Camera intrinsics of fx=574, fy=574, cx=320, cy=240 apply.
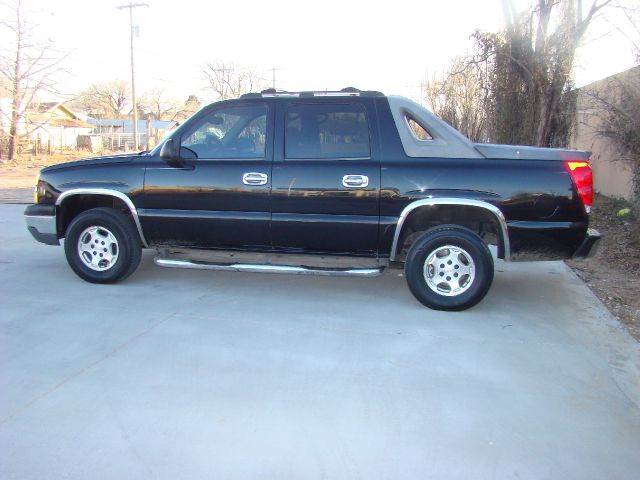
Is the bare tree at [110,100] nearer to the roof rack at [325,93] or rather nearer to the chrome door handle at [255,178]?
the roof rack at [325,93]

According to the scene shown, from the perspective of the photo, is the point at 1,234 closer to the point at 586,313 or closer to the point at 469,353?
the point at 469,353

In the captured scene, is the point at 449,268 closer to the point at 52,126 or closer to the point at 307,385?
the point at 307,385

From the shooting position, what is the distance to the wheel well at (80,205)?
5.99 metres

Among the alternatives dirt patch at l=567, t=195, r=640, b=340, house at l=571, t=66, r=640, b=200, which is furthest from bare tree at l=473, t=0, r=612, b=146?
dirt patch at l=567, t=195, r=640, b=340

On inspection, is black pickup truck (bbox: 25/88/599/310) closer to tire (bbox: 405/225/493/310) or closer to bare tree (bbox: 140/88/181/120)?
tire (bbox: 405/225/493/310)

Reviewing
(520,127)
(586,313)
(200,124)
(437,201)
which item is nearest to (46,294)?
(200,124)

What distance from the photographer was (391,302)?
5586 mm

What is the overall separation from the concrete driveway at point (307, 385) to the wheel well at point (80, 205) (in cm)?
68

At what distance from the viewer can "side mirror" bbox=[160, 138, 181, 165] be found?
17.7 feet

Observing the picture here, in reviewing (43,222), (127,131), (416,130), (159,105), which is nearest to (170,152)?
(43,222)

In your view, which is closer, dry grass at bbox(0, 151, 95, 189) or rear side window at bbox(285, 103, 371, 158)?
rear side window at bbox(285, 103, 371, 158)

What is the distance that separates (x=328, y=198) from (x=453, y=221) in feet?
4.02

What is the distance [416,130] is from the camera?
5.60m

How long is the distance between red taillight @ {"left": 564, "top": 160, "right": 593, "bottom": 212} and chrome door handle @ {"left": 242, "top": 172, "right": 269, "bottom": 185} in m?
2.69
